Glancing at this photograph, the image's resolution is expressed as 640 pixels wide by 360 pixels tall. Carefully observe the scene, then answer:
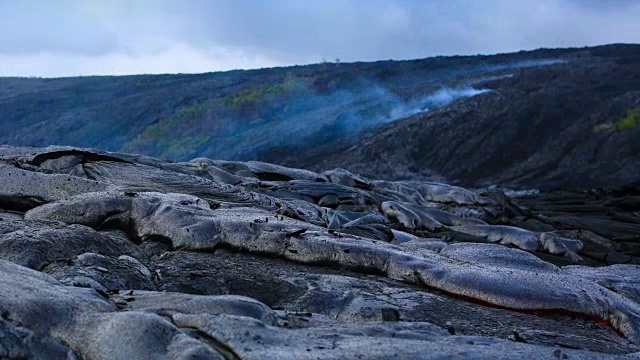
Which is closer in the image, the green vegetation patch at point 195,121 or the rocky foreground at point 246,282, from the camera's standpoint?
the rocky foreground at point 246,282

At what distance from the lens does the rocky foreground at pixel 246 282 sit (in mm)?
5469

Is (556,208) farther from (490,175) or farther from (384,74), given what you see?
(384,74)

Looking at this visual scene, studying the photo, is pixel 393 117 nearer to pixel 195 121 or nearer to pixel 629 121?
pixel 195 121

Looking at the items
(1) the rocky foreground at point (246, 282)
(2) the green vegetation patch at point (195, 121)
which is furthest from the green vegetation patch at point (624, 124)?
(1) the rocky foreground at point (246, 282)

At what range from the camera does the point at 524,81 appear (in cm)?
4269

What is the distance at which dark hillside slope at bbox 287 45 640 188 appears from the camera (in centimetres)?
3406

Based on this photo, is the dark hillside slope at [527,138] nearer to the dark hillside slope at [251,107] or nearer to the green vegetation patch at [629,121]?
the green vegetation patch at [629,121]

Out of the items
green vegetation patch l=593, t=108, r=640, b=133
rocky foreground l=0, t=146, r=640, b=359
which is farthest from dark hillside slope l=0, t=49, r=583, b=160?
rocky foreground l=0, t=146, r=640, b=359

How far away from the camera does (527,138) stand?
37062mm

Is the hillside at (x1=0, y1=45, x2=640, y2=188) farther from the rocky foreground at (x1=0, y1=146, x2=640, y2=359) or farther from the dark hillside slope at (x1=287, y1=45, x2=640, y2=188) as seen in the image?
the rocky foreground at (x1=0, y1=146, x2=640, y2=359)

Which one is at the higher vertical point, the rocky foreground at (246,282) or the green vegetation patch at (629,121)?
the green vegetation patch at (629,121)

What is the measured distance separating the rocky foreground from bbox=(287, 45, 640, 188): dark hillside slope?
18.1 m

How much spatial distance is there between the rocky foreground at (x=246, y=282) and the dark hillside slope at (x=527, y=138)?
59.5 ft

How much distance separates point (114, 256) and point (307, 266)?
2.06 metres
